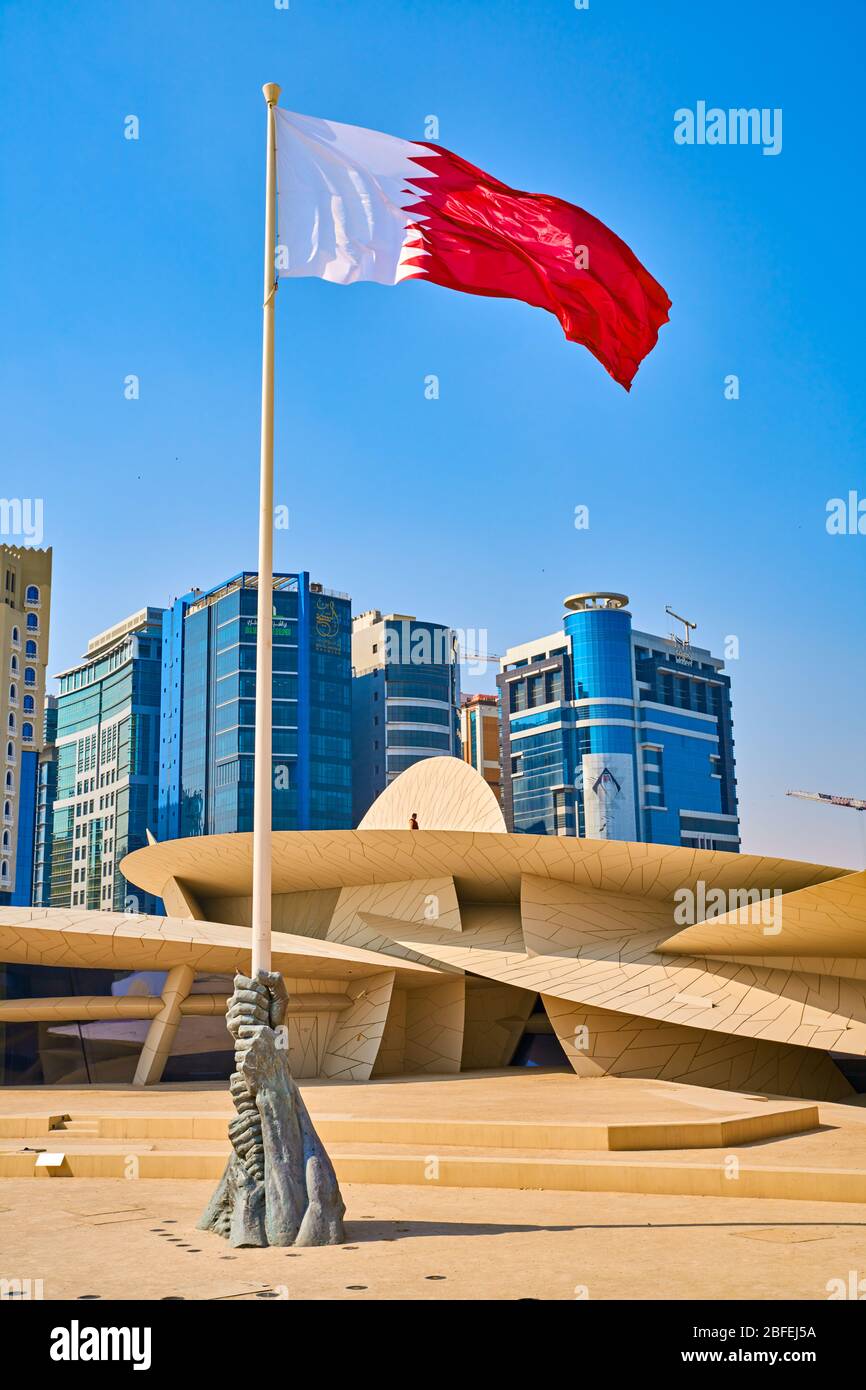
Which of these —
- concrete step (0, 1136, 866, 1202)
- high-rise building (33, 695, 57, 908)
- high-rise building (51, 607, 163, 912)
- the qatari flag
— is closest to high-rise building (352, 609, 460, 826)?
high-rise building (51, 607, 163, 912)

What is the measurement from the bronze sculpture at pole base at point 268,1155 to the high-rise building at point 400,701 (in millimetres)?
78096

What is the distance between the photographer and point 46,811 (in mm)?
106625

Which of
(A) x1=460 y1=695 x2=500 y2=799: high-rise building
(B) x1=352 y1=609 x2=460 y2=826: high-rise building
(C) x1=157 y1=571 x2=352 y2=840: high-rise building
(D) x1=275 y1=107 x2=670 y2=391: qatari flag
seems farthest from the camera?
(A) x1=460 y1=695 x2=500 y2=799: high-rise building

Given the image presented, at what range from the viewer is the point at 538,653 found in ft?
362

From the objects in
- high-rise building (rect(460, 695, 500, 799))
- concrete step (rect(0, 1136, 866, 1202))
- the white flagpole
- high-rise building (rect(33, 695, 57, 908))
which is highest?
high-rise building (rect(460, 695, 500, 799))

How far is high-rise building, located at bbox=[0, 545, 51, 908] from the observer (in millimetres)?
70750

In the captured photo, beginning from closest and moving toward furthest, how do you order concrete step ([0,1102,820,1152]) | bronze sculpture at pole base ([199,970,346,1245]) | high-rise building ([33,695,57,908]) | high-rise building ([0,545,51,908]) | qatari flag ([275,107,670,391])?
1. bronze sculpture at pole base ([199,970,346,1245])
2. qatari flag ([275,107,670,391])
3. concrete step ([0,1102,820,1152])
4. high-rise building ([0,545,51,908])
5. high-rise building ([33,695,57,908])

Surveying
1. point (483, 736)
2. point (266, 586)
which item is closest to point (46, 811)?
point (483, 736)

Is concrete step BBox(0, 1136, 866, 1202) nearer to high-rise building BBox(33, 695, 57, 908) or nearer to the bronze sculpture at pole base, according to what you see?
the bronze sculpture at pole base

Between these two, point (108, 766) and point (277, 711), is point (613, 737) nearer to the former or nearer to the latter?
point (277, 711)

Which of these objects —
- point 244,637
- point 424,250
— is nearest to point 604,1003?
point 424,250

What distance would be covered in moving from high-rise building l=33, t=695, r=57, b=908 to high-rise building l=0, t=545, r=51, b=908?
89.3 ft

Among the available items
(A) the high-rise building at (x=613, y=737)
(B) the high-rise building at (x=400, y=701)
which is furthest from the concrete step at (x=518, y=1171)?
(A) the high-rise building at (x=613, y=737)
